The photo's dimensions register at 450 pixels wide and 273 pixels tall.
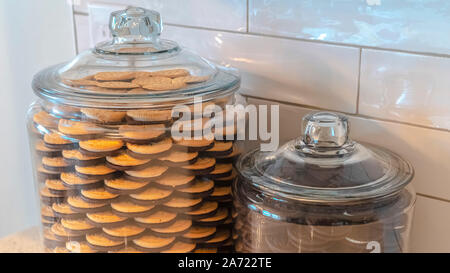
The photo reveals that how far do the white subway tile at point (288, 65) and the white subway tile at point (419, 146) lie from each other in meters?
0.04

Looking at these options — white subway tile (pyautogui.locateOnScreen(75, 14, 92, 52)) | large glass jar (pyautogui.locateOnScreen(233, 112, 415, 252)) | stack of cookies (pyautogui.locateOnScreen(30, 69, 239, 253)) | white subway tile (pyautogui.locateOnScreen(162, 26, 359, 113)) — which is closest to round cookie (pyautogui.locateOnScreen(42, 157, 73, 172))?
stack of cookies (pyautogui.locateOnScreen(30, 69, 239, 253))

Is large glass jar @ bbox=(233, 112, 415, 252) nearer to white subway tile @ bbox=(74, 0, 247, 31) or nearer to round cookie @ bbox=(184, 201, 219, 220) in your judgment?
round cookie @ bbox=(184, 201, 219, 220)

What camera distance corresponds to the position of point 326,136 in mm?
641

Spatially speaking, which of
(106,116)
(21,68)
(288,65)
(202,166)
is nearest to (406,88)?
(288,65)

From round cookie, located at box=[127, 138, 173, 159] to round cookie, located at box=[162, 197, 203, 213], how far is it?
6 centimetres

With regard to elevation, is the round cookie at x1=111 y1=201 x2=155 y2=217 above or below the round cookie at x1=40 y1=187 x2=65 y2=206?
above

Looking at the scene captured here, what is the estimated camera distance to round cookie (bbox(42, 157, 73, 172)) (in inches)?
27.5

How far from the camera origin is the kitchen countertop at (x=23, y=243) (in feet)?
2.94

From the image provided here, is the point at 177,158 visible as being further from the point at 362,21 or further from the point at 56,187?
the point at 362,21

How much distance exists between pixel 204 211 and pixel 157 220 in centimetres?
6

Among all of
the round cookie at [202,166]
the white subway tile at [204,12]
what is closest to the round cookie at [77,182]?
the round cookie at [202,166]
